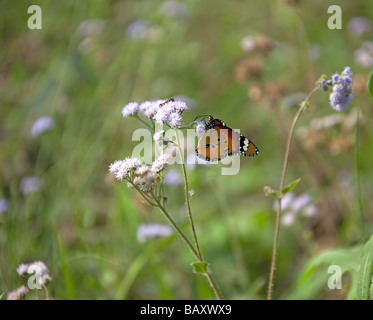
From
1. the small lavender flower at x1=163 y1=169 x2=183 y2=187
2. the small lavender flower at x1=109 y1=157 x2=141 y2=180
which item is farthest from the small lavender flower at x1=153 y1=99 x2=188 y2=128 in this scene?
the small lavender flower at x1=163 y1=169 x2=183 y2=187

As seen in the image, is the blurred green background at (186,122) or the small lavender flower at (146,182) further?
the blurred green background at (186,122)

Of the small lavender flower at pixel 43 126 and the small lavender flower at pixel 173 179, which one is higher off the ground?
the small lavender flower at pixel 43 126

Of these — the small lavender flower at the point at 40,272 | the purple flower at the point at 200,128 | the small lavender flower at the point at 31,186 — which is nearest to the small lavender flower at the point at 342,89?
the purple flower at the point at 200,128

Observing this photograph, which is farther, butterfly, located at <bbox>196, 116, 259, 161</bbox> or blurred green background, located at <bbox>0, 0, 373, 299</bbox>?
blurred green background, located at <bbox>0, 0, 373, 299</bbox>

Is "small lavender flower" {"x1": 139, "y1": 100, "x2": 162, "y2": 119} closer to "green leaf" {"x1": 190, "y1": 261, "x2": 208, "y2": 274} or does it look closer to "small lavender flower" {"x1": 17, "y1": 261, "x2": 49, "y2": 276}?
"green leaf" {"x1": 190, "y1": 261, "x2": 208, "y2": 274}

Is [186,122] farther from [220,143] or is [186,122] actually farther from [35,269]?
[35,269]

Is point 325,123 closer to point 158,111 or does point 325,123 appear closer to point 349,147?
point 349,147

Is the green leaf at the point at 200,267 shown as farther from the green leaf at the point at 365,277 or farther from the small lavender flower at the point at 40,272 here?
the small lavender flower at the point at 40,272
